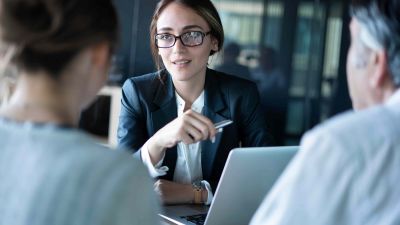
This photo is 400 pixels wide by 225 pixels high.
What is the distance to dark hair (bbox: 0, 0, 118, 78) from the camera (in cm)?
98

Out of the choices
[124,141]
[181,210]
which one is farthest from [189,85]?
[181,210]

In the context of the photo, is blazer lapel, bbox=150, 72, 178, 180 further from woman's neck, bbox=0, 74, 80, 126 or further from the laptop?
woman's neck, bbox=0, 74, 80, 126

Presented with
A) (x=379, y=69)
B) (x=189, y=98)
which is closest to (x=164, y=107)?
(x=189, y=98)

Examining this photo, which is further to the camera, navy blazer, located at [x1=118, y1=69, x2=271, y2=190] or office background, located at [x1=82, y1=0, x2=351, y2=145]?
office background, located at [x1=82, y1=0, x2=351, y2=145]

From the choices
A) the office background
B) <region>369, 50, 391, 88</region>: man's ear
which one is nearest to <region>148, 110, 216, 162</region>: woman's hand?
<region>369, 50, 391, 88</region>: man's ear

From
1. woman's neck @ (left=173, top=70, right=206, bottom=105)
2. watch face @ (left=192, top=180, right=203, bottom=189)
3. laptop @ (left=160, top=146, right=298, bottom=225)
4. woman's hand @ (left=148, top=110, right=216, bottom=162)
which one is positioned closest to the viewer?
laptop @ (left=160, top=146, right=298, bottom=225)

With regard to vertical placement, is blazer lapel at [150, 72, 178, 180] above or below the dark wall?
below

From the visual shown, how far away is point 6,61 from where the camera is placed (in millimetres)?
1028

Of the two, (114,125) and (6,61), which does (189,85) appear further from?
(114,125)

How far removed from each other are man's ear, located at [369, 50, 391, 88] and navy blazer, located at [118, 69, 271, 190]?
1.19 m

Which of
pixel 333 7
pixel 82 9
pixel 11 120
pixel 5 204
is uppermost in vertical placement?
pixel 333 7

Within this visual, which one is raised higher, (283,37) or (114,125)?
(283,37)

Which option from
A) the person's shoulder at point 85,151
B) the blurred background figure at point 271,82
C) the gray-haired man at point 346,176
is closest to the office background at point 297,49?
the blurred background figure at point 271,82

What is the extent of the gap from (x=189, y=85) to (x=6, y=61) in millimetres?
1483
